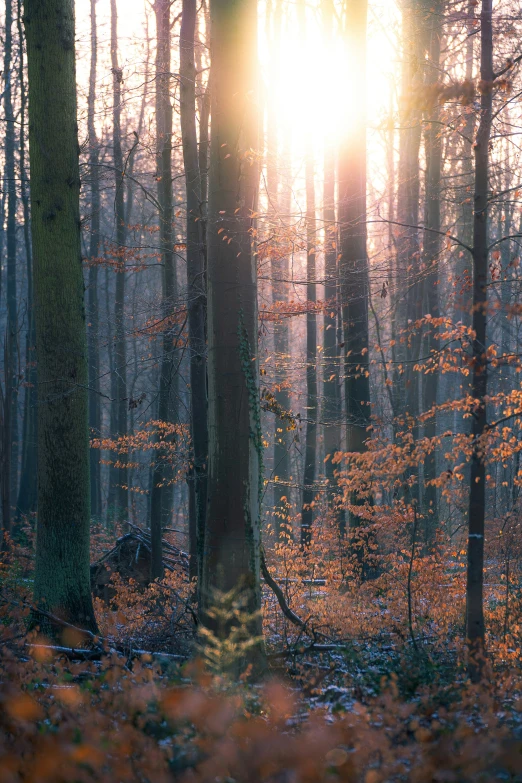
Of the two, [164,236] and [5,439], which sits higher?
[164,236]

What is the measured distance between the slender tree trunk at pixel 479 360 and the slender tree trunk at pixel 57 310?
4.16 metres

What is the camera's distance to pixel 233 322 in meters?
7.02

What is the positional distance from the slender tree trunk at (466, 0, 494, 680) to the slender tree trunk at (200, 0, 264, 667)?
Result: 2.08m

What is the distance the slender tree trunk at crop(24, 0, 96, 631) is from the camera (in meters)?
7.75

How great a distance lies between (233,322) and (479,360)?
8.08 feet

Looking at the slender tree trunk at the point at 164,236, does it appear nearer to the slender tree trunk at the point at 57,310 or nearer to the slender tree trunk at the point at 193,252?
the slender tree trunk at the point at 193,252

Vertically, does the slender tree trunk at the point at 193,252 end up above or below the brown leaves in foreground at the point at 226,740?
above

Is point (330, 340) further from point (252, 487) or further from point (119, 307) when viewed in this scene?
point (252, 487)

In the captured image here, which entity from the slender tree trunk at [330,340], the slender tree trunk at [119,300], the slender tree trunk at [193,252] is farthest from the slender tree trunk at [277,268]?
the slender tree trunk at [119,300]

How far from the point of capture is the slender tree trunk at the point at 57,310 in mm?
7754

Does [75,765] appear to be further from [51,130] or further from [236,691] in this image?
[51,130]

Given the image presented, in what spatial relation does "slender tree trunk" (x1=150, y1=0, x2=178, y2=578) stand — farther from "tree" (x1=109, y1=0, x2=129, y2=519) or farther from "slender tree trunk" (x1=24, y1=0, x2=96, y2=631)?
"slender tree trunk" (x1=24, y1=0, x2=96, y2=631)

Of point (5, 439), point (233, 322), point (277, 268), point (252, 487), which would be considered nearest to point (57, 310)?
point (233, 322)

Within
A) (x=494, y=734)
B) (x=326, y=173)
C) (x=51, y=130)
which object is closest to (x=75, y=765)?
(x=494, y=734)
